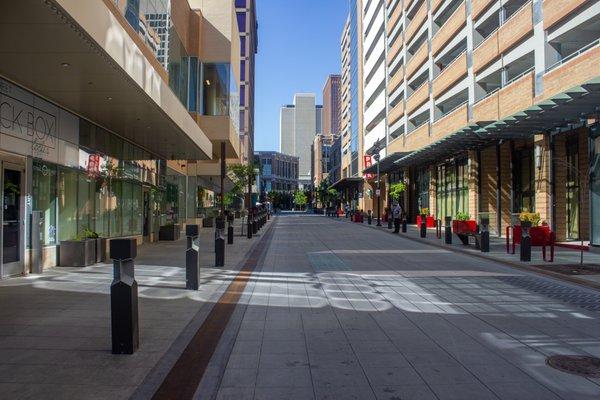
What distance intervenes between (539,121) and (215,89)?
17.6 metres

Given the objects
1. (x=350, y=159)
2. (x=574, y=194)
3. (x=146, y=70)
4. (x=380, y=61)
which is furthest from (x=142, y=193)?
(x=350, y=159)

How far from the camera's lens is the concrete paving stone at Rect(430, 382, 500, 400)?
4.56m

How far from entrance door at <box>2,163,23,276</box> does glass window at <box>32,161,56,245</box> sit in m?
0.75

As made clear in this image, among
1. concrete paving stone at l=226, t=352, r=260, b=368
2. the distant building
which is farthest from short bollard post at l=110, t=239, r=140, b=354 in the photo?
the distant building

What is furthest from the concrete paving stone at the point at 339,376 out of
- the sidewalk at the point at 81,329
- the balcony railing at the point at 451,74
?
the balcony railing at the point at 451,74

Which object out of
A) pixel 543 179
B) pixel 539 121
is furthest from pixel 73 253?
pixel 543 179

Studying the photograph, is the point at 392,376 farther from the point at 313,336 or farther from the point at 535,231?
the point at 535,231

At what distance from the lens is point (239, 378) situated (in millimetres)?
5125

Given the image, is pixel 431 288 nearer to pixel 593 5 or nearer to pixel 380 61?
pixel 593 5

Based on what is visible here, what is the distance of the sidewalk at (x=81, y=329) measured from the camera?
4820mm

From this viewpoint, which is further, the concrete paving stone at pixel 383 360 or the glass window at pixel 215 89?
the glass window at pixel 215 89

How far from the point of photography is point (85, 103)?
13383 millimetres

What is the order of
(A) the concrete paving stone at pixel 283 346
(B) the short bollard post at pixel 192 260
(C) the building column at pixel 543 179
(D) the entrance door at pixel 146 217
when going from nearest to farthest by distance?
(A) the concrete paving stone at pixel 283 346 < (B) the short bollard post at pixel 192 260 < (C) the building column at pixel 543 179 < (D) the entrance door at pixel 146 217

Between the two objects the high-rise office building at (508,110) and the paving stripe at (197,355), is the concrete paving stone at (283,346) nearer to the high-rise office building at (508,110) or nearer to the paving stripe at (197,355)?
the paving stripe at (197,355)
